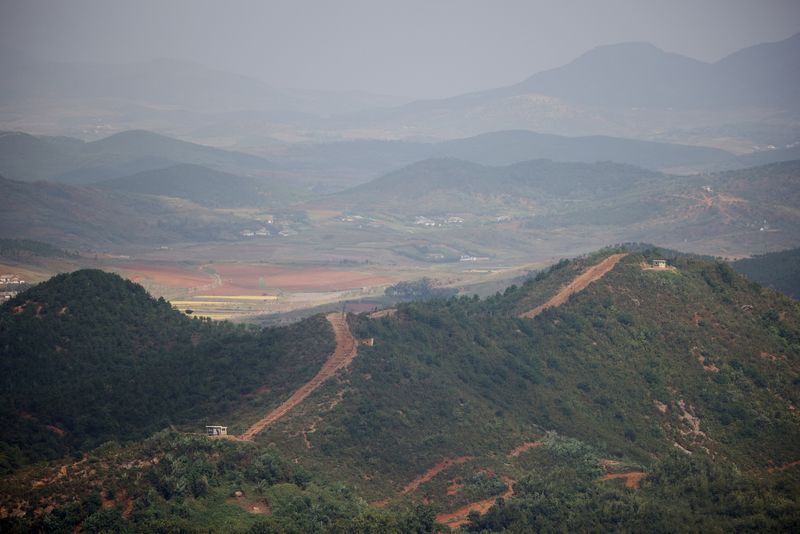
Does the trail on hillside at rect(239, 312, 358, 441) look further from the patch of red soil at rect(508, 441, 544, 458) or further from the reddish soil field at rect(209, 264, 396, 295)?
the reddish soil field at rect(209, 264, 396, 295)

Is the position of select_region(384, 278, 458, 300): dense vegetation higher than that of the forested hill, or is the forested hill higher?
select_region(384, 278, 458, 300): dense vegetation

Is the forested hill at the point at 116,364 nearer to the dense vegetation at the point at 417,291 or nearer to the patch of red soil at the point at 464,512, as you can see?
the patch of red soil at the point at 464,512

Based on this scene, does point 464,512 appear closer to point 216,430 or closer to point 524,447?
point 524,447

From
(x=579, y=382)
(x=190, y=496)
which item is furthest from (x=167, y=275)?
(x=190, y=496)

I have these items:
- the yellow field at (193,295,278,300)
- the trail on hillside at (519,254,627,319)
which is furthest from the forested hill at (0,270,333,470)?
the yellow field at (193,295,278,300)

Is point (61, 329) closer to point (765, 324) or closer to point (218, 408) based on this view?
point (218, 408)

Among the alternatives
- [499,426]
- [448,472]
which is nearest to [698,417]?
[499,426]
